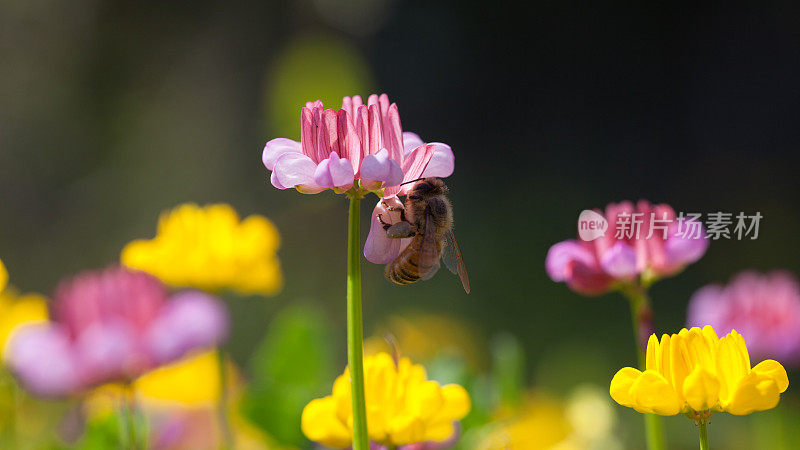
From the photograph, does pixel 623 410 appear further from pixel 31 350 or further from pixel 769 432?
pixel 31 350

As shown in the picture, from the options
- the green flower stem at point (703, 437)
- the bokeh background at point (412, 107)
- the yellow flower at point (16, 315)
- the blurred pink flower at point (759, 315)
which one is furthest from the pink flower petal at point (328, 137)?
the bokeh background at point (412, 107)

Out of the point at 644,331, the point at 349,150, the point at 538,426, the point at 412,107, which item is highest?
the point at 412,107

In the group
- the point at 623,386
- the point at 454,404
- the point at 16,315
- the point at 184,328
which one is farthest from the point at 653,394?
the point at 16,315

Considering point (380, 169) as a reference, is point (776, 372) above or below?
below

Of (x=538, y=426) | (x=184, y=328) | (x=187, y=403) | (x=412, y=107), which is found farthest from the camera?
(x=412, y=107)

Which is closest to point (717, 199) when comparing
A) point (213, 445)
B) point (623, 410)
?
point (623, 410)

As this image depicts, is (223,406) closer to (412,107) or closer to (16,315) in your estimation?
(16,315)

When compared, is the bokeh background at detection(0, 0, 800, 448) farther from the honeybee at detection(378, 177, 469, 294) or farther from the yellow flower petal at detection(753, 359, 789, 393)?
the yellow flower petal at detection(753, 359, 789, 393)
